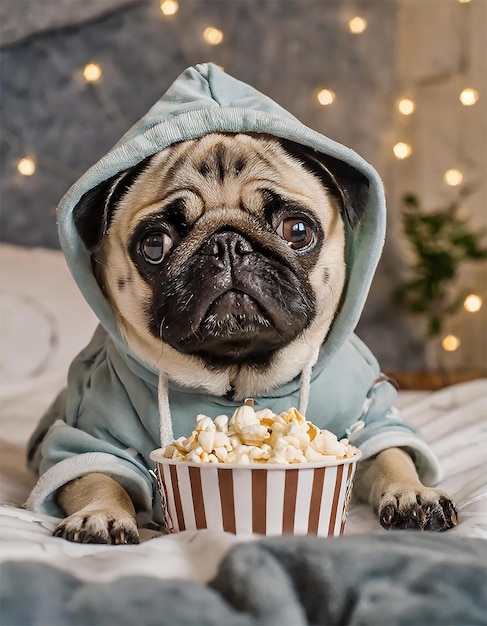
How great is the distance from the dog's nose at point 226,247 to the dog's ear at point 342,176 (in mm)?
227

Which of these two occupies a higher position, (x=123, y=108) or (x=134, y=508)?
(x=123, y=108)

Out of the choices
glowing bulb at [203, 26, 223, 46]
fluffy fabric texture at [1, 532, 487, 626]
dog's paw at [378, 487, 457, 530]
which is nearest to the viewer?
fluffy fabric texture at [1, 532, 487, 626]

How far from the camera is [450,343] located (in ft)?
11.3

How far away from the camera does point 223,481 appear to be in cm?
92

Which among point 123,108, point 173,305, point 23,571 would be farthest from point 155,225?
point 123,108

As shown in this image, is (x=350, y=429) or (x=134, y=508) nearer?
(x=134, y=508)

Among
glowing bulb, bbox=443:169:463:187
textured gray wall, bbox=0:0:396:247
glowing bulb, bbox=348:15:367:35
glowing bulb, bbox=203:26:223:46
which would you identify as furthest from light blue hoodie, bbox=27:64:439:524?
glowing bulb, bbox=443:169:463:187

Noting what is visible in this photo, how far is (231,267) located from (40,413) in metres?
1.24

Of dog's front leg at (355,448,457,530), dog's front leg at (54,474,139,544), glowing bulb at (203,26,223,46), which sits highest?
glowing bulb at (203,26,223,46)

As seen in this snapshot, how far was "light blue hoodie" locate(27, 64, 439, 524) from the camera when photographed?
4.07 feet

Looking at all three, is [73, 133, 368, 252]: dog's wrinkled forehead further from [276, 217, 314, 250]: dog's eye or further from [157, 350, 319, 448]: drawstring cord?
[157, 350, 319, 448]: drawstring cord

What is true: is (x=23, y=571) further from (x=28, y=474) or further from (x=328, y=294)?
(x=28, y=474)

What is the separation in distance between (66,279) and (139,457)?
1446mm

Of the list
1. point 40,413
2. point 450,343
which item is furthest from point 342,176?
point 450,343
